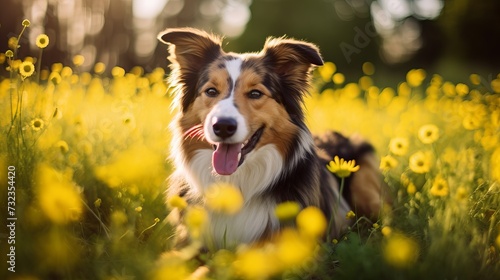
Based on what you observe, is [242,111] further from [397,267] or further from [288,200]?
[397,267]

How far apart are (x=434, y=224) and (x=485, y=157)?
160 cm

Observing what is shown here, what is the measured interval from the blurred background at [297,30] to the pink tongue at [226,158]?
1.83 m

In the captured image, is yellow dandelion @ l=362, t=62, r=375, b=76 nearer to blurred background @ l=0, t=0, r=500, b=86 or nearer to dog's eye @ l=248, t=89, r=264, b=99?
blurred background @ l=0, t=0, r=500, b=86

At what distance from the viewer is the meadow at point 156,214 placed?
2019 millimetres

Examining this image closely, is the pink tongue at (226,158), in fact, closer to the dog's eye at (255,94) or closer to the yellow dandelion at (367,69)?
the dog's eye at (255,94)

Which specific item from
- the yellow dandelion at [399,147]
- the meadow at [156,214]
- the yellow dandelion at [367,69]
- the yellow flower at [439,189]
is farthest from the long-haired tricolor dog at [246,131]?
the yellow dandelion at [367,69]

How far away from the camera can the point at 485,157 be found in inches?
153

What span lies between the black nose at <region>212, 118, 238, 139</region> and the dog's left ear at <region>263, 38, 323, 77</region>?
941 mm

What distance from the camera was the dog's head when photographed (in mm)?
3299

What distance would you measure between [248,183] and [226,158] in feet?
1.12

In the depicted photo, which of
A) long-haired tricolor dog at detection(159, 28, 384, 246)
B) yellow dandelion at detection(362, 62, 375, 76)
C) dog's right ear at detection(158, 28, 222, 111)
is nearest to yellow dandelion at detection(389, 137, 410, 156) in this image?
long-haired tricolor dog at detection(159, 28, 384, 246)

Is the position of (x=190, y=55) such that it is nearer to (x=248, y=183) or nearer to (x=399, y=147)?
(x=248, y=183)

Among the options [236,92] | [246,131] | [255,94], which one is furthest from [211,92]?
[246,131]

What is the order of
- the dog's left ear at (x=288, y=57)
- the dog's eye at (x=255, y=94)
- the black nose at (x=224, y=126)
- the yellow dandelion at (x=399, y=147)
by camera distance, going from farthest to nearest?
the dog's left ear at (x=288, y=57), the dog's eye at (x=255, y=94), the black nose at (x=224, y=126), the yellow dandelion at (x=399, y=147)
